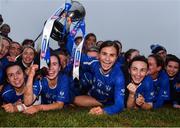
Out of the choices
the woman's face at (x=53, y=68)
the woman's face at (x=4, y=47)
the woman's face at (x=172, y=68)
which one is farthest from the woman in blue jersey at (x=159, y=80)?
the woman's face at (x=4, y=47)

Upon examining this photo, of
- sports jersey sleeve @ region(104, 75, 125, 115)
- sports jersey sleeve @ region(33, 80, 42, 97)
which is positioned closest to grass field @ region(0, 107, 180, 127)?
sports jersey sleeve @ region(104, 75, 125, 115)

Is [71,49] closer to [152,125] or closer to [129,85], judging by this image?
[129,85]

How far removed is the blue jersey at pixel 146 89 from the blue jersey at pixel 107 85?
336 mm

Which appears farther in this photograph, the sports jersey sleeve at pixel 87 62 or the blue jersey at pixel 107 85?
the sports jersey sleeve at pixel 87 62

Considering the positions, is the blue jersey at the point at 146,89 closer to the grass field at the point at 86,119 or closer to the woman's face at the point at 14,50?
the grass field at the point at 86,119

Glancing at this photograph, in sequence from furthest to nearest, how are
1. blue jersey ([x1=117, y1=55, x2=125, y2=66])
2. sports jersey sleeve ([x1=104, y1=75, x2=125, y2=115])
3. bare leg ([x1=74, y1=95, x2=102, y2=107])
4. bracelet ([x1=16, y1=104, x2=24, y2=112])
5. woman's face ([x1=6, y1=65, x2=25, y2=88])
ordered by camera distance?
1. blue jersey ([x1=117, y1=55, x2=125, y2=66])
2. bare leg ([x1=74, y1=95, x2=102, y2=107])
3. woman's face ([x1=6, y1=65, x2=25, y2=88])
4. bracelet ([x1=16, y1=104, x2=24, y2=112])
5. sports jersey sleeve ([x1=104, y1=75, x2=125, y2=115])

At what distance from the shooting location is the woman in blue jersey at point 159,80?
4.63 meters

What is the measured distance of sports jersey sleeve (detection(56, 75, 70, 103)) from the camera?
162 inches

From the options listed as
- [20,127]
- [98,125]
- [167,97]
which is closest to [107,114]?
[98,125]

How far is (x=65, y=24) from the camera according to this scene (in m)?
4.41

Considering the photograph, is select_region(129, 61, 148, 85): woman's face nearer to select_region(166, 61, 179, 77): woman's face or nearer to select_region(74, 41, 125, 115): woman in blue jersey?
select_region(74, 41, 125, 115): woman in blue jersey

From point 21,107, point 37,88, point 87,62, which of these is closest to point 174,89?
point 87,62

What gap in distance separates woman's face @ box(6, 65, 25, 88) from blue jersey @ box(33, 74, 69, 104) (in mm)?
182

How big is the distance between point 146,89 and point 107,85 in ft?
1.61
